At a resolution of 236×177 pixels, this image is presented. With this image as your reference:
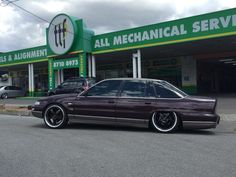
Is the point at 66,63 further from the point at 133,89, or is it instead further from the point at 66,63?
the point at 133,89

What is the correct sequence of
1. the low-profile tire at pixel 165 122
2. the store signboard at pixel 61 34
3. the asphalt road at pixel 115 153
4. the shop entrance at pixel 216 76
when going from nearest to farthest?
1. the asphalt road at pixel 115 153
2. the low-profile tire at pixel 165 122
3. the store signboard at pixel 61 34
4. the shop entrance at pixel 216 76

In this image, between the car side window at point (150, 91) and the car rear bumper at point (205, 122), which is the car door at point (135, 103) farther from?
the car rear bumper at point (205, 122)

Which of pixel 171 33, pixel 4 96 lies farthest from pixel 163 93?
pixel 4 96

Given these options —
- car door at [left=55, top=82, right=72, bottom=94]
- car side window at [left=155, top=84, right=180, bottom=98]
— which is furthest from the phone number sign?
car side window at [left=155, top=84, right=180, bottom=98]

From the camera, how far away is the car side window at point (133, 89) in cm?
876

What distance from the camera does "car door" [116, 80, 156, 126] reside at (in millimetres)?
8539

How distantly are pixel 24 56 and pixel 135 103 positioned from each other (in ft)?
79.8

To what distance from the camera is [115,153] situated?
6.21 m

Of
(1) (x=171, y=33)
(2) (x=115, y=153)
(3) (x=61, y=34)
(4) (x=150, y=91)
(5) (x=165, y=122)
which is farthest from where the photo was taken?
(3) (x=61, y=34)

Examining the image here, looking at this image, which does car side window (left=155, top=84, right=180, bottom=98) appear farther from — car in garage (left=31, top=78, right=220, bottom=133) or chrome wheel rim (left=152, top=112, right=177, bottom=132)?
chrome wheel rim (left=152, top=112, right=177, bottom=132)

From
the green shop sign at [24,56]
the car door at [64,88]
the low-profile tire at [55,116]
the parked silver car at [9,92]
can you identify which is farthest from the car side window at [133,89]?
the parked silver car at [9,92]

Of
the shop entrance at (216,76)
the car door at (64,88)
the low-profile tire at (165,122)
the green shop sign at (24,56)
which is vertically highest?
the green shop sign at (24,56)

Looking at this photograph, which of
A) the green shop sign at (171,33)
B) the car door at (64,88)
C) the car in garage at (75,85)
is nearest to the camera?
the green shop sign at (171,33)

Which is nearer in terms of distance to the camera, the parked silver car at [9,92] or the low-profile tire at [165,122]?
the low-profile tire at [165,122]
